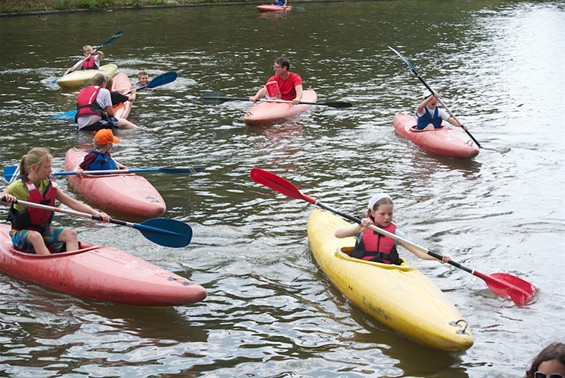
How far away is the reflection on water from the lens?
6367 millimetres

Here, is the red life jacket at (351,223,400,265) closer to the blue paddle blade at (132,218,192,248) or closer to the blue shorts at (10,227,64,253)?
the blue paddle blade at (132,218,192,248)

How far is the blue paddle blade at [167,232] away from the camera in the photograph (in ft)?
25.2

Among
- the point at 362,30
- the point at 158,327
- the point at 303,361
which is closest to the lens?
the point at 303,361

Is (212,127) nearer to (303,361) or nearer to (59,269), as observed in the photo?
(59,269)

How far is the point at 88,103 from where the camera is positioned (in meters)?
12.9

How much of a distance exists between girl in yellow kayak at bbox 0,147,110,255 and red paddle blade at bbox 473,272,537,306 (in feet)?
11.3

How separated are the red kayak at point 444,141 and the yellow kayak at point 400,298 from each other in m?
4.39

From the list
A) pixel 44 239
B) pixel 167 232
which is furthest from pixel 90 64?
pixel 167 232

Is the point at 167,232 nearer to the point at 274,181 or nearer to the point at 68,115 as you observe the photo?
the point at 274,181

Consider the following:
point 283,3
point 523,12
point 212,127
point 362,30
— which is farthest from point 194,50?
point 523,12

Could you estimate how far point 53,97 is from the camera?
53.2 feet

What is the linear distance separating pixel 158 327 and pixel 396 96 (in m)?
10.5

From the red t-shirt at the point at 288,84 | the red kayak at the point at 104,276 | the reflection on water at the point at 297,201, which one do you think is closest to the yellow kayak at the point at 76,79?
the reflection on water at the point at 297,201

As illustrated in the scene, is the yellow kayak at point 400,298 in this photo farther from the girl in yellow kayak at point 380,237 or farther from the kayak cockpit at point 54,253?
the kayak cockpit at point 54,253
